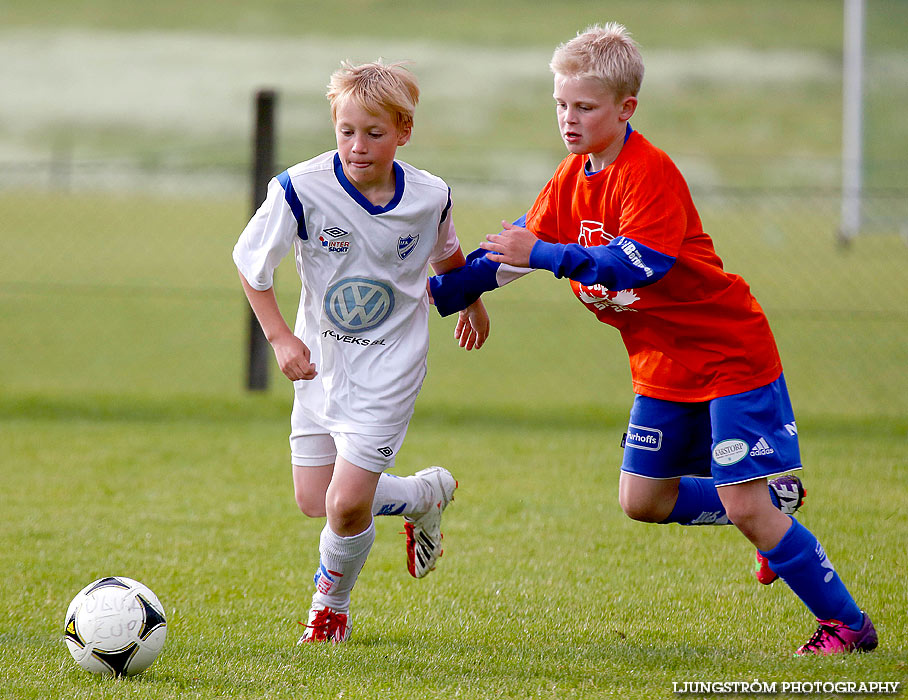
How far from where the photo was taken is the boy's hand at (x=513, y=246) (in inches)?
125

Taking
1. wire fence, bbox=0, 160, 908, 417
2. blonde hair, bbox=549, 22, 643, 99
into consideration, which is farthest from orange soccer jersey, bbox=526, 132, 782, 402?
wire fence, bbox=0, 160, 908, 417

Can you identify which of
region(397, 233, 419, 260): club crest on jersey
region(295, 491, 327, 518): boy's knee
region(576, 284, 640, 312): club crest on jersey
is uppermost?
region(397, 233, 419, 260): club crest on jersey

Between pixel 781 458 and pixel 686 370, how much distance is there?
363mm

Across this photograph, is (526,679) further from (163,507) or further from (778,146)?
(778,146)

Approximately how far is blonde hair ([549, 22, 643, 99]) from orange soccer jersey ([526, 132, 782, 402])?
16 cm

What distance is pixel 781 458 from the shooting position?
312cm

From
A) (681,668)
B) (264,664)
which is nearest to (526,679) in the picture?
(681,668)

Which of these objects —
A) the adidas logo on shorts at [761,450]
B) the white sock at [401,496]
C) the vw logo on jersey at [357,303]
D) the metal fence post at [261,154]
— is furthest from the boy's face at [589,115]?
the metal fence post at [261,154]

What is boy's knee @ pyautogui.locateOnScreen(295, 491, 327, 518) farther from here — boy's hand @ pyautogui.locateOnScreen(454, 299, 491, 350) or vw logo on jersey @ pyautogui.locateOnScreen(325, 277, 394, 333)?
boy's hand @ pyautogui.locateOnScreen(454, 299, 491, 350)

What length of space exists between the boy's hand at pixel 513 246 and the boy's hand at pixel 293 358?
1.94 ft

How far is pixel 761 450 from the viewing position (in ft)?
10.2

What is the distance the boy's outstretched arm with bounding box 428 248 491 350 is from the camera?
3.55 m

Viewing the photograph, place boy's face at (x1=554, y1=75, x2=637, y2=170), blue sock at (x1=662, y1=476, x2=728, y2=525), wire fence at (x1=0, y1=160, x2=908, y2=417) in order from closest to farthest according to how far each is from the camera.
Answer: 1. boy's face at (x1=554, y1=75, x2=637, y2=170)
2. blue sock at (x1=662, y1=476, x2=728, y2=525)
3. wire fence at (x1=0, y1=160, x2=908, y2=417)

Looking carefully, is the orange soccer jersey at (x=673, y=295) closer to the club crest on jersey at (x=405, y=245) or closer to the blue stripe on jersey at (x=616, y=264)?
the blue stripe on jersey at (x=616, y=264)
